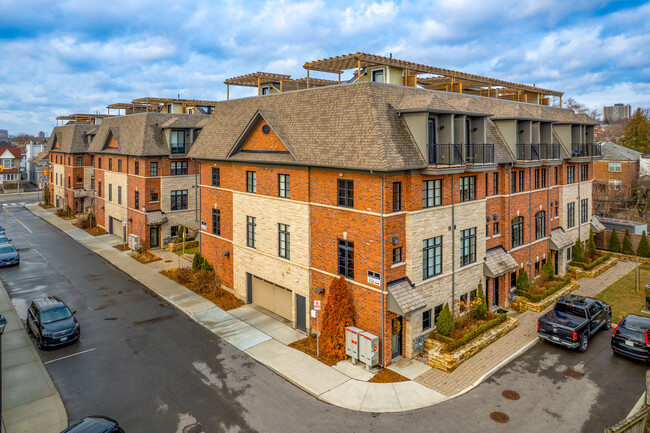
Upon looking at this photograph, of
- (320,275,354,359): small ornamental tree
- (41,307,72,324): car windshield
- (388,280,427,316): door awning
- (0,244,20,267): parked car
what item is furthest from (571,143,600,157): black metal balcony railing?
(0,244,20,267): parked car

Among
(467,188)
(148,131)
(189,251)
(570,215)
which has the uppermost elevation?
(148,131)

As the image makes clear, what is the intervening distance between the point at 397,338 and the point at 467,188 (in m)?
8.83

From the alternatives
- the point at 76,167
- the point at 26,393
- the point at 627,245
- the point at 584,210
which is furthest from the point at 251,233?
the point at 76,167

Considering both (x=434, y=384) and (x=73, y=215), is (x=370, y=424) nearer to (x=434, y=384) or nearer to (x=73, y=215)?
(x=434, y=384)

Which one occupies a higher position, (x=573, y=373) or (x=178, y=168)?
(x=178, y=168)

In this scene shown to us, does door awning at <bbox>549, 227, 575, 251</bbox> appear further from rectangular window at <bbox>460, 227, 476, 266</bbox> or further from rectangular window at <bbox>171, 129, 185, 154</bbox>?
rectangular window at <bbox>171, 129, 185, 154</bbox>

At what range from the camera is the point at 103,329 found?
2172 cm

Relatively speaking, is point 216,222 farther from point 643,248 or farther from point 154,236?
point 643,248

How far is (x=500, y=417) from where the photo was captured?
47.0 feet

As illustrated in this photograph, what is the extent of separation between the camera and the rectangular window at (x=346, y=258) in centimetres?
1919

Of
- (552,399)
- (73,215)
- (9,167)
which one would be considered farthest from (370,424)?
(9,167)

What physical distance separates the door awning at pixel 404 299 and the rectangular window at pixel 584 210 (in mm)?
23550

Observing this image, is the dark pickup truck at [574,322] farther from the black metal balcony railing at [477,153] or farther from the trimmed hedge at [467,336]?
the black metal balcony railing at [477,153]

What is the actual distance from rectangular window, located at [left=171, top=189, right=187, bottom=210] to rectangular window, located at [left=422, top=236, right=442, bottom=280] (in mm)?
27967
